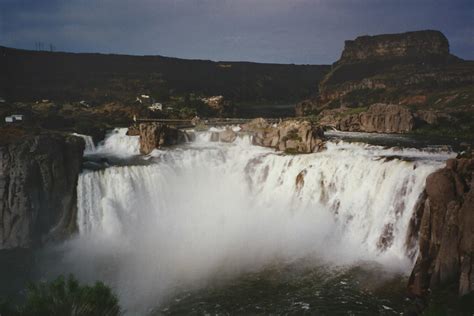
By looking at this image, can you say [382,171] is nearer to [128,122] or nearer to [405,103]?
[128,122]

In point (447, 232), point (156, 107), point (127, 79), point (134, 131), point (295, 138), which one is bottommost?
point (447, 232)

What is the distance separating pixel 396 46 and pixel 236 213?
163612 millimetres

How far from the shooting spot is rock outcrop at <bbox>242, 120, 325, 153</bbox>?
4294 centimetres

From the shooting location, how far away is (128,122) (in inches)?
2940

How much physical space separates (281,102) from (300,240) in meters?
134

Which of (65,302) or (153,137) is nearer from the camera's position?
(65,302)

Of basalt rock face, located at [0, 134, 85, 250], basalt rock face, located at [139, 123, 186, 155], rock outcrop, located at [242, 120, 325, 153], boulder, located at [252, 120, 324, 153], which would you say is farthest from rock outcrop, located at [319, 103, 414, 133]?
basalt rock face, located at [0, 134, 85, 250]

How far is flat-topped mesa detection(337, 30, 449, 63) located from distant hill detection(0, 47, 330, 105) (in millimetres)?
23555

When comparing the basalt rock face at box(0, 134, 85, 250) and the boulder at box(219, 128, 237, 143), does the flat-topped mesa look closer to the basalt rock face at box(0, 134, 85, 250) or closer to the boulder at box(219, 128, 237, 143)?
the boulder at box(219, 128, 237, 143)

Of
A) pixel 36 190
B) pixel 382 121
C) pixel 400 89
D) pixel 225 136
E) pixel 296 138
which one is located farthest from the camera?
pixel 400 89

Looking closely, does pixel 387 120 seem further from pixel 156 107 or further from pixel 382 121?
pixel 156 107

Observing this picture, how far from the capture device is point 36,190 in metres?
33.3

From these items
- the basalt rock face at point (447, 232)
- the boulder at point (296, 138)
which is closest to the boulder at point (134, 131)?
the boulder at point (296, 138)

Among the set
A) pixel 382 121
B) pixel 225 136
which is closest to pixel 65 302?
pixel 225 136
